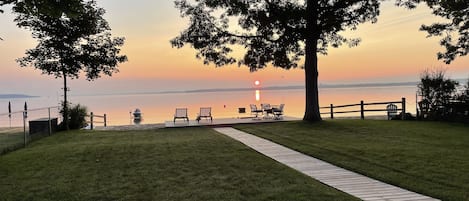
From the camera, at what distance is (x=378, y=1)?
1689 cm

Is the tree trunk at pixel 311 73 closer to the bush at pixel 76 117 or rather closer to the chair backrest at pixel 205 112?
the chair backrest at pixel 205 112

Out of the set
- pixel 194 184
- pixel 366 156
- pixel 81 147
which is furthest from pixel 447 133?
pixel 81 147

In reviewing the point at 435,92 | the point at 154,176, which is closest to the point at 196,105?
the point at 435,92

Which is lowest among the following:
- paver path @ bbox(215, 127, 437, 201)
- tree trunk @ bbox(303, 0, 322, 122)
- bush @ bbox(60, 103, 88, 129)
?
paver path @ bbox(215, 127, 437, 201)

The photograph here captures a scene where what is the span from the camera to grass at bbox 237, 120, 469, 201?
5.93 metres

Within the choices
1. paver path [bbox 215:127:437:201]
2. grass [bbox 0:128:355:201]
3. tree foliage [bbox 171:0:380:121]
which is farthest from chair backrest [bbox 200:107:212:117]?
paver path [bbox 215:127:437:201]

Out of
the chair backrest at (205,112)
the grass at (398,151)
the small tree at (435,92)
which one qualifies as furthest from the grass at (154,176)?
the small tree at (435,92)

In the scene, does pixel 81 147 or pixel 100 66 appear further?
Answer: pixel 100 66

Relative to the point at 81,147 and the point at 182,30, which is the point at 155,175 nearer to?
the point at 81,147

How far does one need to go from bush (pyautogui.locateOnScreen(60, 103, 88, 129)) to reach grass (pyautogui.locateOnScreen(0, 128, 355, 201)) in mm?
7630

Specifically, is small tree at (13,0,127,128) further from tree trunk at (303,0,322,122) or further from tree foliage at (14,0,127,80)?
tree trunk at (303,0,322,122)

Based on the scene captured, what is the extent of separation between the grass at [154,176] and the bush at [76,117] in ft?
25.0

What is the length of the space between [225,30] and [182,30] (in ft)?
6.25

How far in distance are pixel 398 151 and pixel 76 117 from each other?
13737mm
